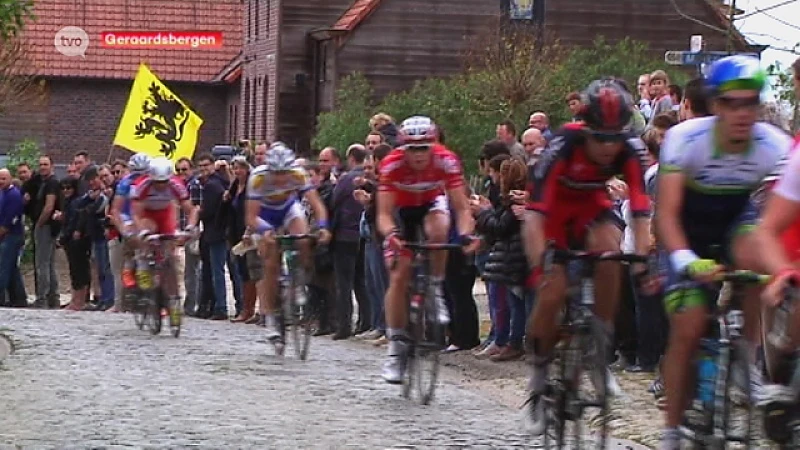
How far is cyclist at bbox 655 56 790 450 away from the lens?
27.4ft

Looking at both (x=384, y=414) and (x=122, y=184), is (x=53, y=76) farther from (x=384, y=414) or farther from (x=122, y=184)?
(x=384, y=414)

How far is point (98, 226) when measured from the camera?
85.7ft

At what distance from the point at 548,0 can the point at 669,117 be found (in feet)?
140

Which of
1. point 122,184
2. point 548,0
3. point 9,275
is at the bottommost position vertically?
point 9,275

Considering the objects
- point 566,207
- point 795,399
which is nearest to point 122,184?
point 566,207

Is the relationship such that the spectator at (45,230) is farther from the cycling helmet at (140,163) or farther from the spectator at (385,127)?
the spectator at (385,127)

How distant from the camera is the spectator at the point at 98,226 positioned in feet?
85.0

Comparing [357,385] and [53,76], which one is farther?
[53,76]

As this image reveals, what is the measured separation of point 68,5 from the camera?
235 feet

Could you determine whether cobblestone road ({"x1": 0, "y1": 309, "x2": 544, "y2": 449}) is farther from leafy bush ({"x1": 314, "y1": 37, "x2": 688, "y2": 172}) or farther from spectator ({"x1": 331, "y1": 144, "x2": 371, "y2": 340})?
leafy bush ({"x1": 314, "y1": 37, "x2": 688, "y2": 172})

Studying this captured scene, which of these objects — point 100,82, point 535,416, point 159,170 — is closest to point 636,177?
point 535,416

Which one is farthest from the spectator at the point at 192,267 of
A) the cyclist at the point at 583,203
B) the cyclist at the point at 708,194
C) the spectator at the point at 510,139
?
the cyclist at the point at 708,194

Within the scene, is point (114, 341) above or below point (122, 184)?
below

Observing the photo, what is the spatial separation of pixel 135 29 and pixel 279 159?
55.3 metres
